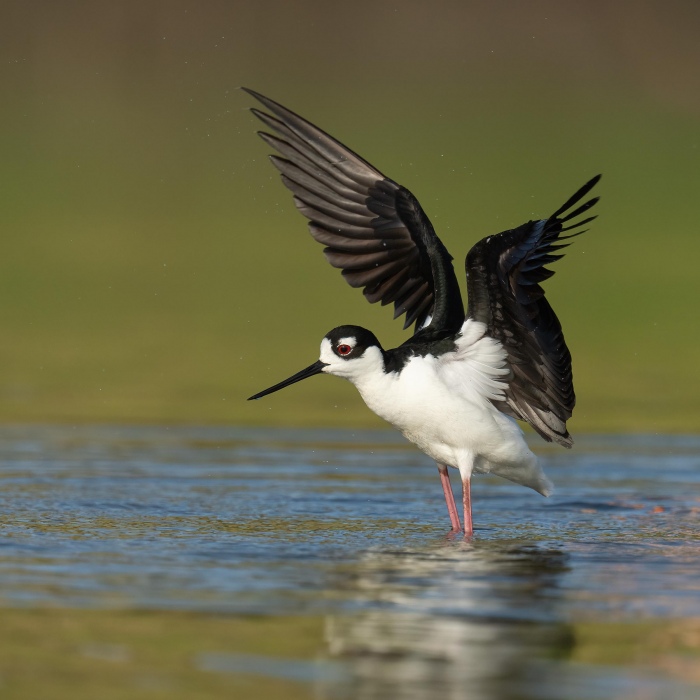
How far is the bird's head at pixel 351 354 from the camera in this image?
32.2ft

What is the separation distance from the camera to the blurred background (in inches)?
658

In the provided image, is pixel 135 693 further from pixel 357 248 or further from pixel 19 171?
pixel 19 171

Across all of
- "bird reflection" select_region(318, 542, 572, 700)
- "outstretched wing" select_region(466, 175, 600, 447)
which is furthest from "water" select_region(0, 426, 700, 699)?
"outstretched wing" select_region(466, 175, 600, 447)

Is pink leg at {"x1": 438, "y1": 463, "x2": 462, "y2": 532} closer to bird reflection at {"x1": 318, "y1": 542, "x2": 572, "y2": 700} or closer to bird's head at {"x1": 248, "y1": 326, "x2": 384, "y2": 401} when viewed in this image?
bird's head at {"x1": 248, "y1": 326, "x2": 384, "y2": 401}

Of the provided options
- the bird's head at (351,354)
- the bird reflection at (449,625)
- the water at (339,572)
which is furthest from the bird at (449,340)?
the bird reflection at (449,625)

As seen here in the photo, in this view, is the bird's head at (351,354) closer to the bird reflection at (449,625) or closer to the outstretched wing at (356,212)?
the outstretched wing at (356,212)

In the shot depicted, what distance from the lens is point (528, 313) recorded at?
940 centimetres

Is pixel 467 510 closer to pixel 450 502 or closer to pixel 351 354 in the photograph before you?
pixel 450 502

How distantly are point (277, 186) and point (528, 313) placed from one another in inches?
839

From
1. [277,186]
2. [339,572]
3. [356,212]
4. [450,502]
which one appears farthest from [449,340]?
[277,186]

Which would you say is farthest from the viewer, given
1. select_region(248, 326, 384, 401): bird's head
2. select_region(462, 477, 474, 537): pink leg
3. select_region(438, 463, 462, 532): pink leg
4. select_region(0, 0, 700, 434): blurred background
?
select_region(0, 0, 700, 434): blurred background

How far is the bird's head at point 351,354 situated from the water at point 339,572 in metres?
0.79

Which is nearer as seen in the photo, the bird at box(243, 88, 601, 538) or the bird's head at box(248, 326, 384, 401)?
the bird at box(243, 88, 601, 538)

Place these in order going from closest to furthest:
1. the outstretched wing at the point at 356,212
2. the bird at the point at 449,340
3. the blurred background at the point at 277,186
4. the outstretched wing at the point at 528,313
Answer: the outstretched wing at the point at 528,313
the bird at the point at 449,340
the outstretched wing at the point at 356,212
the blurred background at the point at 277,186
